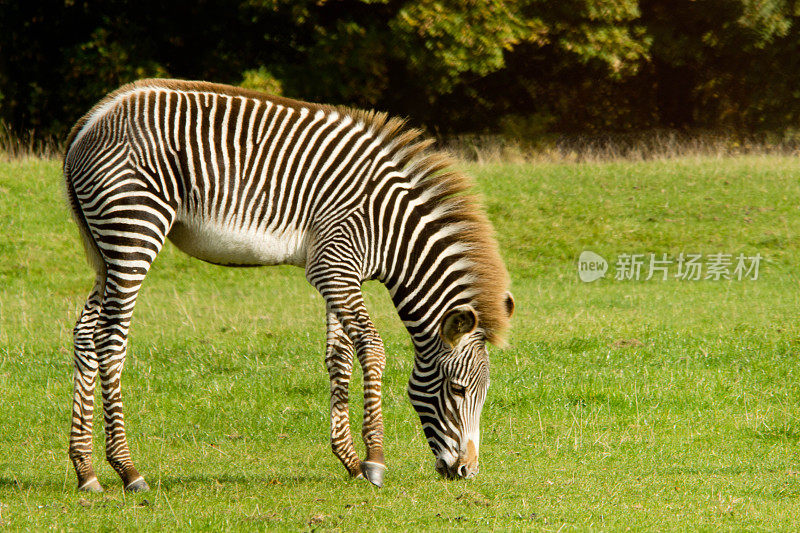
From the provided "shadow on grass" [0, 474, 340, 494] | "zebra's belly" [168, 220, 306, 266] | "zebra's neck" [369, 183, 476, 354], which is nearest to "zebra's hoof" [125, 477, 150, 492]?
"shadow on grass" [0, 474, 340, 494]

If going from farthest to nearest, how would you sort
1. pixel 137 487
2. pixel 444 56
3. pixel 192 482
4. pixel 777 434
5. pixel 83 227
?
pixel 444 56, pixel 777 434, pixel 83 227, pixel 192 482, pixel 137 487

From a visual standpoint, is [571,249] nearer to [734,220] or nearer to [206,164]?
[734,220]

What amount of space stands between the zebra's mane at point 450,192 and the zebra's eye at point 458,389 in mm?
432

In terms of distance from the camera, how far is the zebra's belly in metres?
6.83

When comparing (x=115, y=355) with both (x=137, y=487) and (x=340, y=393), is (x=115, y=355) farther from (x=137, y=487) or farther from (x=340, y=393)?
(x=340, y=393)

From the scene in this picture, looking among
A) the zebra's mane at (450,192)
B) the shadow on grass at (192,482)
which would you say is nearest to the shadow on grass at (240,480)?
the shadow on grass at (192,482)

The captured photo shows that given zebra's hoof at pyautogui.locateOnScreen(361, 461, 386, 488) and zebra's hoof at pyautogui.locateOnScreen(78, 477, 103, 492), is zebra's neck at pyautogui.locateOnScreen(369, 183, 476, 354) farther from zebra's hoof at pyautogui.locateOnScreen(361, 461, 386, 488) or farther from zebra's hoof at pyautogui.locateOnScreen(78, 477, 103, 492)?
zebra's hoof at pyautogui.locateOnScreen(78, 477, 103, 492)

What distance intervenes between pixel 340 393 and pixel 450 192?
186 cm

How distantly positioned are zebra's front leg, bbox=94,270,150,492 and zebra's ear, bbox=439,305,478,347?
93.6 inches

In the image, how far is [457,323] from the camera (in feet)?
21.2

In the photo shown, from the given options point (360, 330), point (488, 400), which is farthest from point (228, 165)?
point (488, 400)

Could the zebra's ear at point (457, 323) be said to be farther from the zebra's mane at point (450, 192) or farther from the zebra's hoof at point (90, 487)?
the zebra's hoof at point (90, 487)

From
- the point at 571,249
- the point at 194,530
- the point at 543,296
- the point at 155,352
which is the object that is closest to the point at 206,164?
the point at 194,530

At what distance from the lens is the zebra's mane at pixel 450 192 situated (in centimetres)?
666
